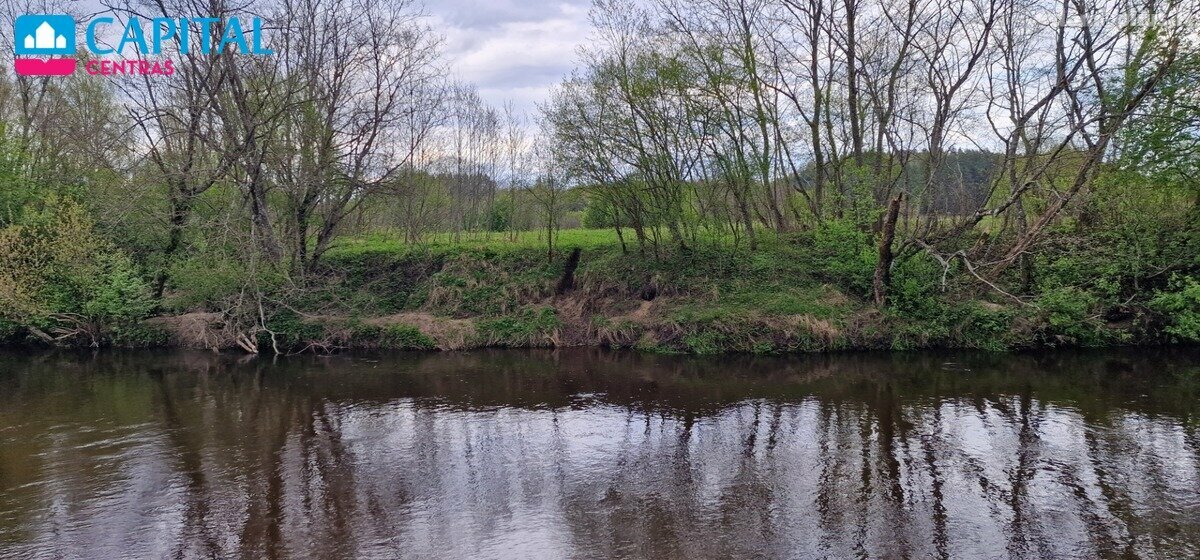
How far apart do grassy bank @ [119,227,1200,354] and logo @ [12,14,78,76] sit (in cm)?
878

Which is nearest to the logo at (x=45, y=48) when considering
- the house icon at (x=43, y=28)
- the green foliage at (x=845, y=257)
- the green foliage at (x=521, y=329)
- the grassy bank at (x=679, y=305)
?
the house icon at (x=43, y=28)

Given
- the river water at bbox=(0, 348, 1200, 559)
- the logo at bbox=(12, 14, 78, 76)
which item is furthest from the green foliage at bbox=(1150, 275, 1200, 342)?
the logo at bbox=(12, 14, 78, 76)

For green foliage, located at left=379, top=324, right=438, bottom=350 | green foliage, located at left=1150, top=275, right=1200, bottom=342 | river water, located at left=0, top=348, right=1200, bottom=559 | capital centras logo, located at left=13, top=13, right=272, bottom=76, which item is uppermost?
capital centras logo, located at left=13, top=13, right=272, bottom=76

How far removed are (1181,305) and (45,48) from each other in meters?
30.8

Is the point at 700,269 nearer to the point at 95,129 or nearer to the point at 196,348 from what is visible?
the point at 196,348

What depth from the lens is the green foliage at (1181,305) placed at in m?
15.3

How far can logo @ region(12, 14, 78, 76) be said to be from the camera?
1967 centimetres

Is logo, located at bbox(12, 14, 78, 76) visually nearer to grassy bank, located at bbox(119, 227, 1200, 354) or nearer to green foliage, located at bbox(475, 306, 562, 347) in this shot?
grassy bank, located at bbox(119, 227, 1200, 354)

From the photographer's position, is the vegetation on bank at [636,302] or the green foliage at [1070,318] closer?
the green foliage at [1070,318]

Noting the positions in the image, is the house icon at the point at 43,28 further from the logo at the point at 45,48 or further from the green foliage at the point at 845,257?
the green foliage at the point at 845,257

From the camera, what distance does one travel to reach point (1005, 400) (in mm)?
12516

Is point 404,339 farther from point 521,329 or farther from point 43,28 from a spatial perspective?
point 43,28

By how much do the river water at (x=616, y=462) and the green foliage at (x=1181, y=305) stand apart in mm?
684

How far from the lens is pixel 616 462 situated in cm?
966
